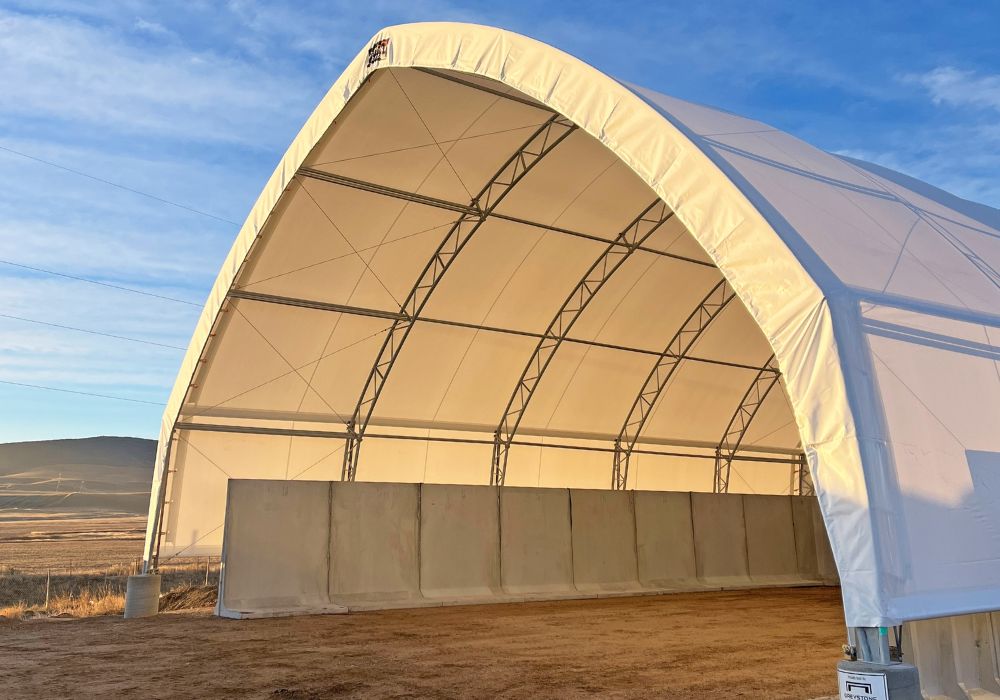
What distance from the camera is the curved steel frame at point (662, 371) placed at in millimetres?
26266

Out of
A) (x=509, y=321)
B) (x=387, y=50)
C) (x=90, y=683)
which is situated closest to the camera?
(x=90, y=683)

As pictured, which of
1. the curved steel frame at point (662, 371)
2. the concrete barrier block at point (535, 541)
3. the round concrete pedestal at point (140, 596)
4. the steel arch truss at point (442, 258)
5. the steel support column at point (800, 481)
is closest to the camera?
the steel arch truss at point (442, 258)

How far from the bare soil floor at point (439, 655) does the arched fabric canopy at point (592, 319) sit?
3.23 meters

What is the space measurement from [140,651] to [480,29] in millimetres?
11410

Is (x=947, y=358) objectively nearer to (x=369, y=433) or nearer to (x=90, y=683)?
(x=90, y=683)

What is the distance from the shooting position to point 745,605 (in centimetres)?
2238

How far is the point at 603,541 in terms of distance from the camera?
26234mm

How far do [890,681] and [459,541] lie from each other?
16938mm

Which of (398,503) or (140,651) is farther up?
(398,503)

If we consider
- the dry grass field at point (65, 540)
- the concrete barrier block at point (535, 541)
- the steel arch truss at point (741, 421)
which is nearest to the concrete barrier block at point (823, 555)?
the steel arch truss at point (741, 421)

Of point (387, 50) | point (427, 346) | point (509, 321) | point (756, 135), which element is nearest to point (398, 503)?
point (427, 346)

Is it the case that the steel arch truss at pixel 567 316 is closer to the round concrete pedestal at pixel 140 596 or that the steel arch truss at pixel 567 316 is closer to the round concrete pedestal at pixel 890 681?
the round concrete pedestal at pixel 140 596

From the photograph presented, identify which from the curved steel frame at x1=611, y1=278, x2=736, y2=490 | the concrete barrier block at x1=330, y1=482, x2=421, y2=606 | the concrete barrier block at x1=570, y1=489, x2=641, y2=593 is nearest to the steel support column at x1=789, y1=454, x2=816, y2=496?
the curved steel frame at x1=611, y1=278, x2=736, y2=490

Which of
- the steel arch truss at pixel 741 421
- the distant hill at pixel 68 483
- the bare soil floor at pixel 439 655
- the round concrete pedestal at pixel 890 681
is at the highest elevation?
the distant hill at pixel 68 483
